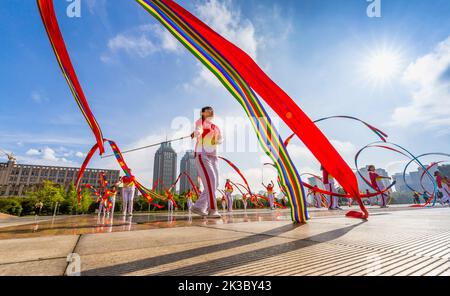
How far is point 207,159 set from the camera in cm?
684

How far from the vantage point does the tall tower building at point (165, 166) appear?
588 feet

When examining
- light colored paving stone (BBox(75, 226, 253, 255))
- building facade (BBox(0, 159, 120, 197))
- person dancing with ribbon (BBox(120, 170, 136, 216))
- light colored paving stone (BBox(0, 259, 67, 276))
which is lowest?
light colored paving stone (BBox(75, 226, 253, 255))

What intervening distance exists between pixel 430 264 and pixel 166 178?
623ft

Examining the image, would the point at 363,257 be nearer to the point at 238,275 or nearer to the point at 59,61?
the point at 238,275

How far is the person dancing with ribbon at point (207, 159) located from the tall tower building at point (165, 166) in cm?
17667

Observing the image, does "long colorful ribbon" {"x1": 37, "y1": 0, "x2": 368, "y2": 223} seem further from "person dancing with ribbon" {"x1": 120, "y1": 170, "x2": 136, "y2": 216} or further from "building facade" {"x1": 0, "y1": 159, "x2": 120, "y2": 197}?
"building facade" {"x1": 0, "y1": 159, "x2": 120, "y2": 197}

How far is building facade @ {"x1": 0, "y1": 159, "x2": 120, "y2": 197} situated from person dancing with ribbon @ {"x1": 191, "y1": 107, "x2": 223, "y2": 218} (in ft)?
420

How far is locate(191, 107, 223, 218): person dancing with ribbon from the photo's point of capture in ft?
22.2

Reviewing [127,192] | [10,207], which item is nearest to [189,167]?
[10,207]

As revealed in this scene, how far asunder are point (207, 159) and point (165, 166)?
18479 centimetres

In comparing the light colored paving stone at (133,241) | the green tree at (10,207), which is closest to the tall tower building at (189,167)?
the green tree at (10,207)

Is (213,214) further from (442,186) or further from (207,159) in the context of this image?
(442,186)

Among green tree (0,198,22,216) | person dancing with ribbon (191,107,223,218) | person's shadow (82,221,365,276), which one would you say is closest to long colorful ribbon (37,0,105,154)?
person dancing with ribbon (191,107,223,218)
